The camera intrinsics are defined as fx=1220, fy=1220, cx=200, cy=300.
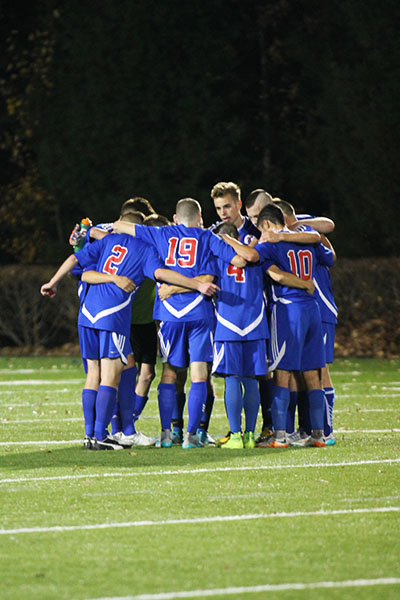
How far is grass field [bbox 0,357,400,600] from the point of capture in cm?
546

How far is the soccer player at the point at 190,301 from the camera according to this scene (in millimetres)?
9992

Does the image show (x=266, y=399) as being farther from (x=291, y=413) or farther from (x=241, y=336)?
(x=241, y=336)

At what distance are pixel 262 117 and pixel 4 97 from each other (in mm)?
6740

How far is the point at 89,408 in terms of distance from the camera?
10.1m

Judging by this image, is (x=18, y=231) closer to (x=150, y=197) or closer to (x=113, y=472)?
(x=150, y=197)

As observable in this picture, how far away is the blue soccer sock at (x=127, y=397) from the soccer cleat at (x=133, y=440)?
59mm

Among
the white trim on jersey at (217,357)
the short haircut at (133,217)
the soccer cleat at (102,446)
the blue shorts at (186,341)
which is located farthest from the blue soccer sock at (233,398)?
the short haircut at (133,217)

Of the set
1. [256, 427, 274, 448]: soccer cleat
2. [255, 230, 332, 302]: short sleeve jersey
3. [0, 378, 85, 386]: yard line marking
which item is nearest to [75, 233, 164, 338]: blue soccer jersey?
[255, 230, 332, 302]: short sleeve jersey

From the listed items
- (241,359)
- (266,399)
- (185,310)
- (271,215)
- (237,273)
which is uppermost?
(271,215)

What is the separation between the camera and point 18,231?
31.5m

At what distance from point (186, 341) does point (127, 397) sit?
0.75 metres

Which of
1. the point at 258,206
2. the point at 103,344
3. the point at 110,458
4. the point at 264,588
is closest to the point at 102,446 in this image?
the point at 110,458

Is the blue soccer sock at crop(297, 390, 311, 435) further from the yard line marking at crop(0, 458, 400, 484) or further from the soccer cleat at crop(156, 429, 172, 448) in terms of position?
the yard line marking at crop(0, 458, 400, 484)

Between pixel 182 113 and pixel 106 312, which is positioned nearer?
pixel 106 312
